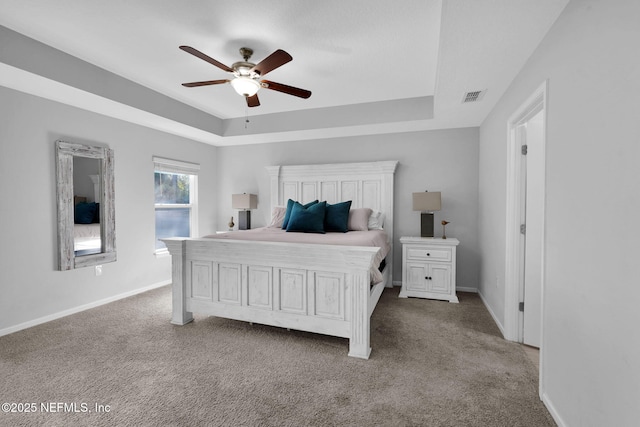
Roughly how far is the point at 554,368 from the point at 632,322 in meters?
0.78

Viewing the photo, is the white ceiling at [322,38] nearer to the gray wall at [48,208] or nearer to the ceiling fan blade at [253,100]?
the ceiling fan blade at [253,100]

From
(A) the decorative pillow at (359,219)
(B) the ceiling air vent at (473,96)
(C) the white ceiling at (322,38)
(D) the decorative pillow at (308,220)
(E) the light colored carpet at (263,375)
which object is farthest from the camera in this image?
(A) the decorative pillow at (359,219)

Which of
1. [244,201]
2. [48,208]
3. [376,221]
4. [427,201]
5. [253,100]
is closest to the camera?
[253,100]

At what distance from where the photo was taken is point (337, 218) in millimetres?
3910

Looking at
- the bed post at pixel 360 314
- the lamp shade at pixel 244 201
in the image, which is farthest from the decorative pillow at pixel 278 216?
the bed post at pixel 360 314

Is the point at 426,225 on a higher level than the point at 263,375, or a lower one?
higher

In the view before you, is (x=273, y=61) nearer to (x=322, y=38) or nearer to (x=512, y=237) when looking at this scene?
(x=322, y=38)

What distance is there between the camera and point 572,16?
154 centimetres

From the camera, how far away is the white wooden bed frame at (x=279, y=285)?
2330mm

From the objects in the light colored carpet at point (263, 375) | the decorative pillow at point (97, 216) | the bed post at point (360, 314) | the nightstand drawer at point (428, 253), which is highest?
the decorative pillow at point (97, 216)

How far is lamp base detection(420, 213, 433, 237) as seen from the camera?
158 inches

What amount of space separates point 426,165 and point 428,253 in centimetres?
129

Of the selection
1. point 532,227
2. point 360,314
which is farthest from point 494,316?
point 360,314

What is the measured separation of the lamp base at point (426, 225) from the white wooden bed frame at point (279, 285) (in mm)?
1540
